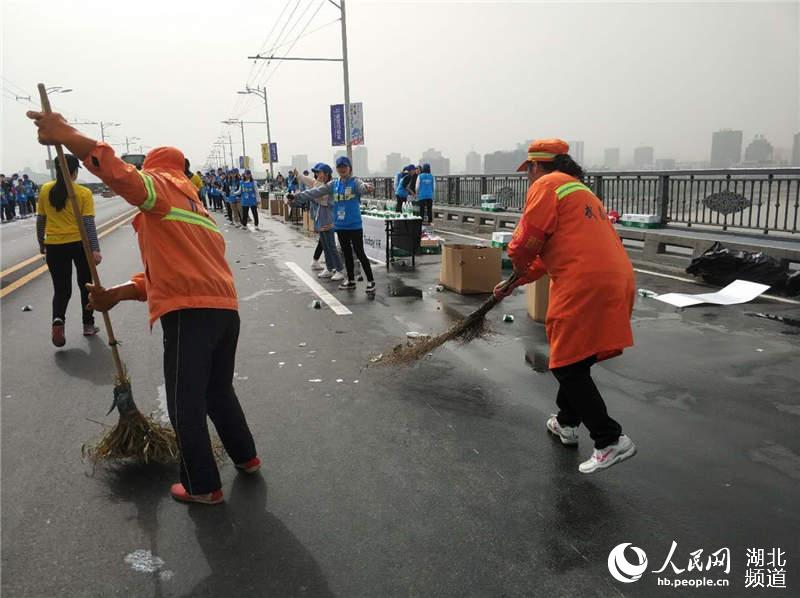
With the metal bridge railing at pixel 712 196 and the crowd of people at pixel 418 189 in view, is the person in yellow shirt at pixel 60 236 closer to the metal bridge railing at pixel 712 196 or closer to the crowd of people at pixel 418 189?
the metal bridge railing at pixel 712 196

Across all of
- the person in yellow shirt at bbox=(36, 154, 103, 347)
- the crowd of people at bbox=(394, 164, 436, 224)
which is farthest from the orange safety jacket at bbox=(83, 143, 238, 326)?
the crowd of people at bbox=(394, 164, 436, 224)

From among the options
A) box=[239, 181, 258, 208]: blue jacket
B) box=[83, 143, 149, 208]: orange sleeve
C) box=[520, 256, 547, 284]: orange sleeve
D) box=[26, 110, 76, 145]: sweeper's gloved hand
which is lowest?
box=[520, 256, 547, 284]: orange sleeve

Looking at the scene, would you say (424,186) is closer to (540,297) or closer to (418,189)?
(418,189)

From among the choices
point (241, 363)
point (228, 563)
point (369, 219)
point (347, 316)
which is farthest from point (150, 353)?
point (369, 219)

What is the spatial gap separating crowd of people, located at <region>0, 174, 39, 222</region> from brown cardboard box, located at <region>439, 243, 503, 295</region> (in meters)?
27.4

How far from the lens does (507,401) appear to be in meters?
4.63

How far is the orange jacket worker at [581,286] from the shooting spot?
3.34 meters

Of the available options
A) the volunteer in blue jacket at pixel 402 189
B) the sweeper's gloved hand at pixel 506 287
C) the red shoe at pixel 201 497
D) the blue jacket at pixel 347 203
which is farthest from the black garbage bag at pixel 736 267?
the volunteer in blue jacket at pixel 402 189

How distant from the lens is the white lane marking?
25.9 feet

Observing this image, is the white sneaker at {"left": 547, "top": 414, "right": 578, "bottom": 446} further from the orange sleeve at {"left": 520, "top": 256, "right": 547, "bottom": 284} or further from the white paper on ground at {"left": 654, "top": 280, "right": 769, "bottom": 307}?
the white paper on ground at {"left": 654, "top": 280, "right": 769, "bottom": 307}

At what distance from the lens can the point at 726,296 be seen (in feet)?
25.9

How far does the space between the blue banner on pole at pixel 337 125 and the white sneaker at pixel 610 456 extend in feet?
72.8

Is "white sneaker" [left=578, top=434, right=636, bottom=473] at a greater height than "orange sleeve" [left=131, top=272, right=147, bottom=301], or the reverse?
"orange sleeve" [left=131, top=272, right=147, bottom=301]

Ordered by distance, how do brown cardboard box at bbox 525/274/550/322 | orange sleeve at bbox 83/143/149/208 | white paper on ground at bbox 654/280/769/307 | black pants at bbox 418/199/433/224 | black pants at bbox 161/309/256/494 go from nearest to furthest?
orange sleeve at bbox 83/143/149/208 < black pants at bbox 161/309/256/494 < brown cardboard box at bbox 525/274/550/322 < white paper on ground at bbox 654/280/769/307 < black pants at bbox 418/199/433/224
